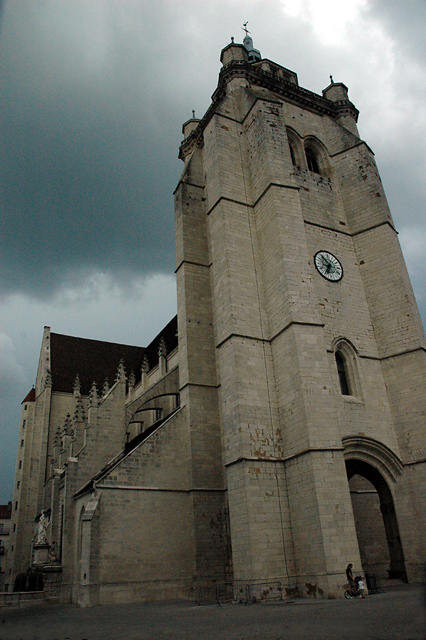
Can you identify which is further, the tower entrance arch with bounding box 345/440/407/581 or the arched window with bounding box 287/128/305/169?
the arched window with bounding box 287/128/305/169

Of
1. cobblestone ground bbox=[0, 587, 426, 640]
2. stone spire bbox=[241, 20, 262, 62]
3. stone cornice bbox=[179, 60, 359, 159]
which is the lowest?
cobblestone ground bbox=[0, 587, 426, 640]

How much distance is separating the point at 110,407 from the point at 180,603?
907 cm

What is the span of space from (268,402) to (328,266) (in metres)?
5.59

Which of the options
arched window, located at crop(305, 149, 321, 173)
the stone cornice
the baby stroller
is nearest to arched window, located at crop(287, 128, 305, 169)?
arched window, located at crop(305, 149, 321, 173)

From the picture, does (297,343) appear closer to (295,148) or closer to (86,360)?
(295,148)

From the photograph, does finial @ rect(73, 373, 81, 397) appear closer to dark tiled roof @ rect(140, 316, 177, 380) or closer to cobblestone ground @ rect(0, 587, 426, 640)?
dark tiled roof @ rect(140, 316, 177, 380)

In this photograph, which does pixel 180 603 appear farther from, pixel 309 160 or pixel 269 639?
pixel 309 160

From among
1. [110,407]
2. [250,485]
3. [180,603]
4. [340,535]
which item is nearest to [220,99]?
[110,407]

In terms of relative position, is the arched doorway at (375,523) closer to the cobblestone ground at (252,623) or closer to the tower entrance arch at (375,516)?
the tower entrance arch at (375,516)

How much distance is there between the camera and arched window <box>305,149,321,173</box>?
66.4ft

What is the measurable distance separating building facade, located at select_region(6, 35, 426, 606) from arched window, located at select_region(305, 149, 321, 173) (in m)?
0.12

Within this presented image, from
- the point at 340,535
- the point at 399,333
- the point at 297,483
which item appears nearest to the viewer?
the point at 340,535

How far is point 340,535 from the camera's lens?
11.9 meters

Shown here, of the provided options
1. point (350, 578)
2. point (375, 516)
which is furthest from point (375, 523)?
point (350, 578)
